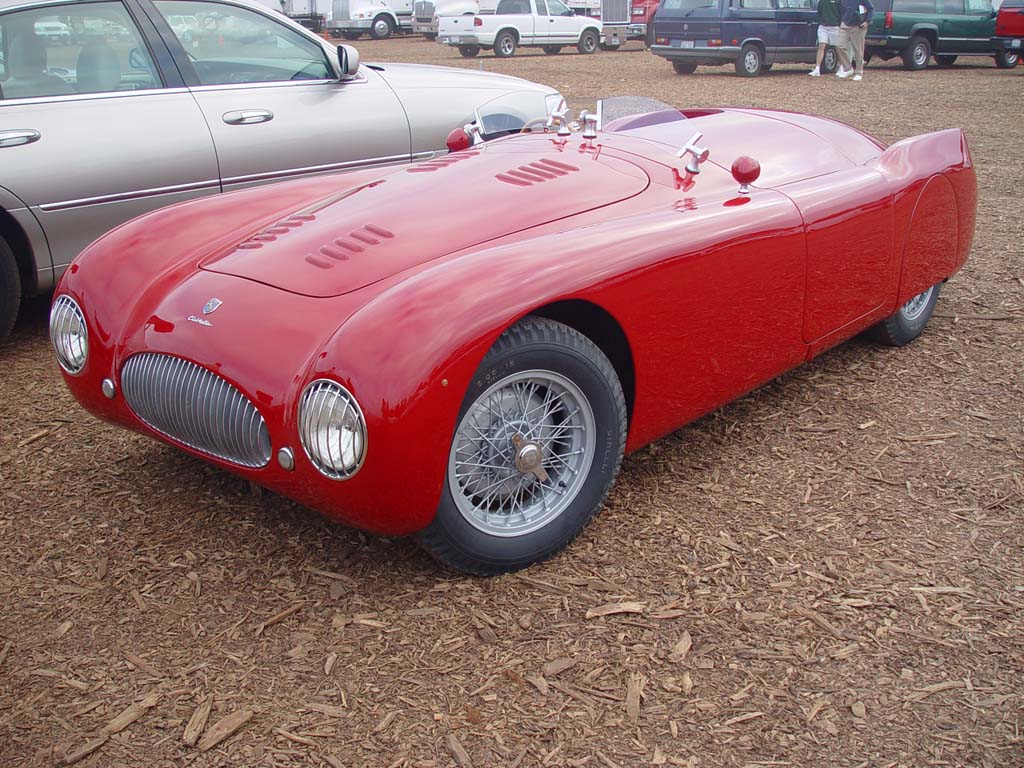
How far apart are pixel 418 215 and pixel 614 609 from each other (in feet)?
4.52

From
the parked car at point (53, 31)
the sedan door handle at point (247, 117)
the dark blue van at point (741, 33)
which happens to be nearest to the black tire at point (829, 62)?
the dark blue van at point (741, 33)

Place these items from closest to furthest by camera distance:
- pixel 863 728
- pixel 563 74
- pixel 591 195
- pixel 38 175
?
pixel 863 728 < pixel 591 195 < pixel 38 175 < pixel 563 74

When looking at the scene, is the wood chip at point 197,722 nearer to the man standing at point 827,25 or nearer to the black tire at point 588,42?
the man standing at point 827,25

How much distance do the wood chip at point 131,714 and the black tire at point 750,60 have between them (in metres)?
17.1

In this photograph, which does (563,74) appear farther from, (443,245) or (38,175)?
(443,245)

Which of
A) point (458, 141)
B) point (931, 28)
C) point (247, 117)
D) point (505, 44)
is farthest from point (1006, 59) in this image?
point (458, 141)

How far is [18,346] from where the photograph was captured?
465cm

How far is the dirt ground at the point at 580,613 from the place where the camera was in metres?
2.23

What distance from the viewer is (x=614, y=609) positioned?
2656 millimetres

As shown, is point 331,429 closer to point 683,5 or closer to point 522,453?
point 522,453

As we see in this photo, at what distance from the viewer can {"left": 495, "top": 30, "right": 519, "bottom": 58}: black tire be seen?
76.2 feet

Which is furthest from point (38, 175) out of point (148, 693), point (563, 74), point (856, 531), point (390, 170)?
point (563, 74)

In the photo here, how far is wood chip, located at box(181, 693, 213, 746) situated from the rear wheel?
22614mm

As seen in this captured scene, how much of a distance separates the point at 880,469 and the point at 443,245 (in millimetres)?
1659
